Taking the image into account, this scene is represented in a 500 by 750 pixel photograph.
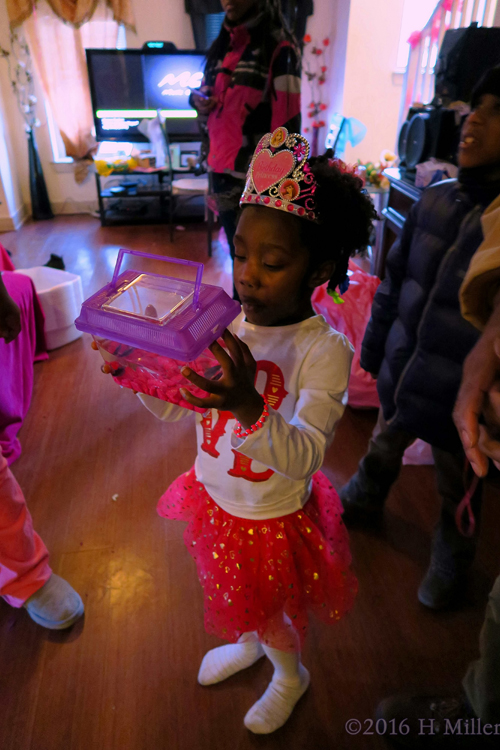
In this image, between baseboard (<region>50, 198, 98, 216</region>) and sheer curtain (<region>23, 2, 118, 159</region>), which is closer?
sheer curtain (<region>23, 2, 118, 159</region>)

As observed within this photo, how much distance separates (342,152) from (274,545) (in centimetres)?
384

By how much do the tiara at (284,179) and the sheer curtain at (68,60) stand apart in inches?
177

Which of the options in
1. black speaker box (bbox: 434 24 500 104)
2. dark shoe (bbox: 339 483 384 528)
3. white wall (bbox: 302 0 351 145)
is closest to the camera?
dark shoe (bbox: 339 483 384 528)

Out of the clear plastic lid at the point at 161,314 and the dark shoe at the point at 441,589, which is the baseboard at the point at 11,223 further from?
the dark shoe at the point at 441,589

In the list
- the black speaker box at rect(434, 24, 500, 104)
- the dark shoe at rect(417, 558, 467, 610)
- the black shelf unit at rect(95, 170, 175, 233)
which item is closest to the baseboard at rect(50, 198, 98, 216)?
the black shelf unit at rect(95, 170, 175, 233)

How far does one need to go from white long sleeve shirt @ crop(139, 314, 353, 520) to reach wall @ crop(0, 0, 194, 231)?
423 centimetres

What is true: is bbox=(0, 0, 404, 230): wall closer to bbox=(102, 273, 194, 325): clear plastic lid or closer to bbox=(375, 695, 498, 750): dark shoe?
bbox=(102, 273, 194, 325): clear plastic lid

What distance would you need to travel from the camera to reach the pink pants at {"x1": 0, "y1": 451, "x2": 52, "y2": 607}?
3.46 feet

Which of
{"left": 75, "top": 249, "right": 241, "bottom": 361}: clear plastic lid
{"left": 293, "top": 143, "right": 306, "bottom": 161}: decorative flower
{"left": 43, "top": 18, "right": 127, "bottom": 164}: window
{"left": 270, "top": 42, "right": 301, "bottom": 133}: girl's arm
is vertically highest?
{"left": 43, "top": 18, "right": 127, "bottom": 164}: window

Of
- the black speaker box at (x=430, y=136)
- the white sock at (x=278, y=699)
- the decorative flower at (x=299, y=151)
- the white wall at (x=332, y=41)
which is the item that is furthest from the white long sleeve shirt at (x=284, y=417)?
the white wall at (x=332, y=41)

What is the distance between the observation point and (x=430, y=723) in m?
0.92

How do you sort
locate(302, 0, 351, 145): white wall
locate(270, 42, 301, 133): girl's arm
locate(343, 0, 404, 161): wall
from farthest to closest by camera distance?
1. locate(302, 0, 351, 145): white wall
2. locate(343, 0, 404, 161): wall
3. locate(270, 42, 301, 133): girl's arm

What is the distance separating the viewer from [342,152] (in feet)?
13.0

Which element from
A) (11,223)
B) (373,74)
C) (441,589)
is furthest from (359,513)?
(11,223)
